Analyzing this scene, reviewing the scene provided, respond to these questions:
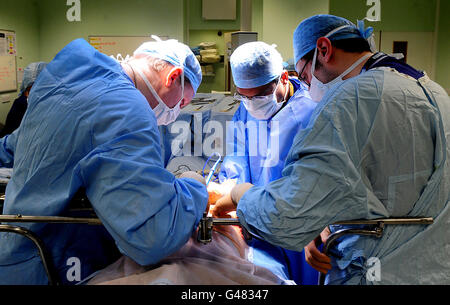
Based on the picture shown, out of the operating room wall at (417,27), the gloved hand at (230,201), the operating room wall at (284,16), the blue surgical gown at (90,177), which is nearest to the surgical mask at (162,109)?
the blue surgical gown at (90,177)

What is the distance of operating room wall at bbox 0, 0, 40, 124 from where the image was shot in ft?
15.8

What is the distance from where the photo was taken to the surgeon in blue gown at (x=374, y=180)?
3.60 ft

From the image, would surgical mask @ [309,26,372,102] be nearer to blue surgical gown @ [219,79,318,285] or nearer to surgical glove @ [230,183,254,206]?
blue surgical gown @ [219,79,318,285]

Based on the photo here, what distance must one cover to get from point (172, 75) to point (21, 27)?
14.6 feet

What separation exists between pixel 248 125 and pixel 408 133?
4.42ft

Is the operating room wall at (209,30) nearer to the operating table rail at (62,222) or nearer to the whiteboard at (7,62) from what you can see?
A: the whiteboard at (7,62)

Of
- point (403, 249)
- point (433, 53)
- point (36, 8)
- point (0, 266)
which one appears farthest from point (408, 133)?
point (433, 53)

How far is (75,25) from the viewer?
4875 millimetres

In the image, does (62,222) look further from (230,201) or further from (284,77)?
(284,77)

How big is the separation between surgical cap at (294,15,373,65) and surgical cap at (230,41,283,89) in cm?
36

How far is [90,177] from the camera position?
1.05 meters

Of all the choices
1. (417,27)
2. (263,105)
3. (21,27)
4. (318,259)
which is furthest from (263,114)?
(417,27)

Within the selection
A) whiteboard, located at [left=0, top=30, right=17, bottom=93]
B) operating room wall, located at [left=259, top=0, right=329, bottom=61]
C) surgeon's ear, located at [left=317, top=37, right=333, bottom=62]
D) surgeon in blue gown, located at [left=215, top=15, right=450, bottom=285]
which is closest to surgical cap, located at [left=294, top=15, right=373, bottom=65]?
surgeon's ear, located at [left=317, top=37, right=333, bottom=62]

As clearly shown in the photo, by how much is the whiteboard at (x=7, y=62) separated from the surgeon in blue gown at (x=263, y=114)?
3.89 m
